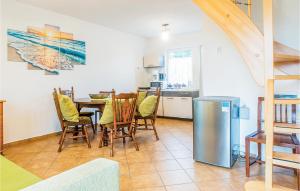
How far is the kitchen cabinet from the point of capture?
5676 mm

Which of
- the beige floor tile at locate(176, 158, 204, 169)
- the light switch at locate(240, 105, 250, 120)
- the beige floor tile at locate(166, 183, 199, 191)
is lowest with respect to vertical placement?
the beige floor tile at locate(166, 183, 199, 191)

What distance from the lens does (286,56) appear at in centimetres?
184

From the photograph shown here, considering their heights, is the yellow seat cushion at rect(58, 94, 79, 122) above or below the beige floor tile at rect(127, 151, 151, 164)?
above

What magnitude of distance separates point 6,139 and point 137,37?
4.45 meters

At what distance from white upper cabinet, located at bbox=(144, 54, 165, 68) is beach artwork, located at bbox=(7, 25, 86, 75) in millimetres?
2326

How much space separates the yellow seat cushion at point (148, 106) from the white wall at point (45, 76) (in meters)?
1.83

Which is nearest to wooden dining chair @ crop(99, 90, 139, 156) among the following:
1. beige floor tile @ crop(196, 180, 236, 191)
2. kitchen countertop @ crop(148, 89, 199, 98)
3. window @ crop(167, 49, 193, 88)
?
beige floor tile @ crop(196, 180, 236, 191)

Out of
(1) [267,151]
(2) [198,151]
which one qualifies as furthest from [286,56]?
(2) [198,151]

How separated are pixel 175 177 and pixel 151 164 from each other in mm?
481

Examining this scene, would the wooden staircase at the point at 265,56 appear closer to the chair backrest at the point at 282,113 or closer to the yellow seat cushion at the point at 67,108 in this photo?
the chair backrest at the point at 282,113

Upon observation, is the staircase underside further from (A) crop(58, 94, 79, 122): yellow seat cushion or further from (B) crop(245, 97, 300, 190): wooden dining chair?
(A) crop(58, 94, 79, 122): yellow seat cushion

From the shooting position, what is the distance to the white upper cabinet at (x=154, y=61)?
6465 millimetres

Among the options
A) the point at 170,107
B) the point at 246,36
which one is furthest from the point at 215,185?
the point at 170,107

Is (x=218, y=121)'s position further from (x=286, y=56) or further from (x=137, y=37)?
(x=137, y=37)
